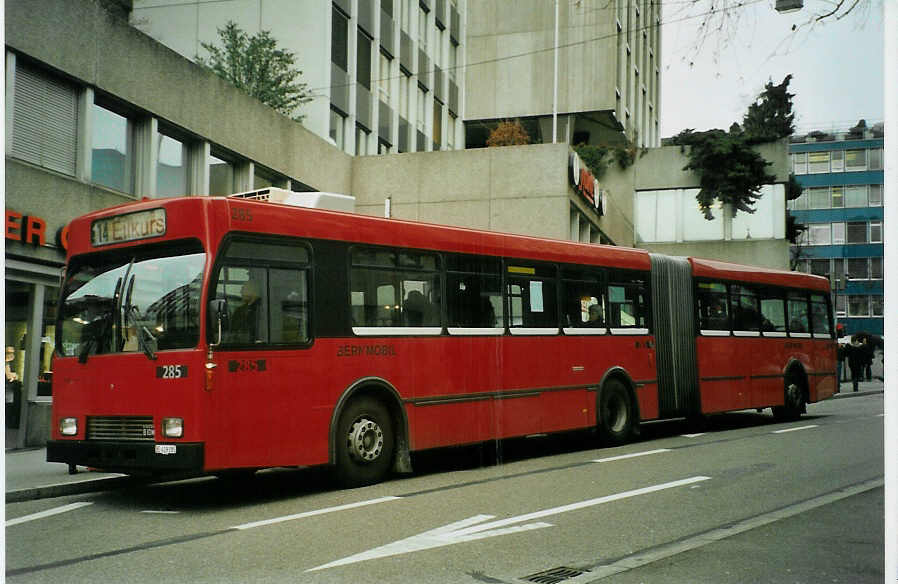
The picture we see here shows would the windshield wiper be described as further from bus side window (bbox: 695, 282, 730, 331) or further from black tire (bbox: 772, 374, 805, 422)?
black tire (bbox: 772, 374, 805, 422)

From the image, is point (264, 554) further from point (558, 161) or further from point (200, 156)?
point (558, 161)

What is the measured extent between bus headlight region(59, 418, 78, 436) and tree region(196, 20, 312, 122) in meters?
13.5

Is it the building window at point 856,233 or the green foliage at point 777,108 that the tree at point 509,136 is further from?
the building window at point 856,233

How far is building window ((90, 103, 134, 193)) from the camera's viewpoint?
14805 mm

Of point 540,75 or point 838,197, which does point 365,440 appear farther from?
point 540,75

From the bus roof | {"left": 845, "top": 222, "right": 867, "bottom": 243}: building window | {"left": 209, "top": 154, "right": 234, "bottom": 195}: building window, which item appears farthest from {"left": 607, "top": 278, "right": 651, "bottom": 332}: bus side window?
{"left": 209, "top": 154, "right": 234, "bottom": 195}: building window

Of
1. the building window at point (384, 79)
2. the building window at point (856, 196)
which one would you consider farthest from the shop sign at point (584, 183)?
the building window at point (856, 196)

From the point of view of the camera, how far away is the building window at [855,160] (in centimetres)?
694

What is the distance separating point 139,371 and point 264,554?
115 inches

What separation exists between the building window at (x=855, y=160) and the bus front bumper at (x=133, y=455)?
237 inches

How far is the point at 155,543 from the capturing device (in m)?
7.23

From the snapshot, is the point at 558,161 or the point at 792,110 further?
the point at 558,161

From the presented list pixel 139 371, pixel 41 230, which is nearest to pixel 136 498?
pixel 139 371

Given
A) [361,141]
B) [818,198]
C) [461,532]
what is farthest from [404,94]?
[461,532]
